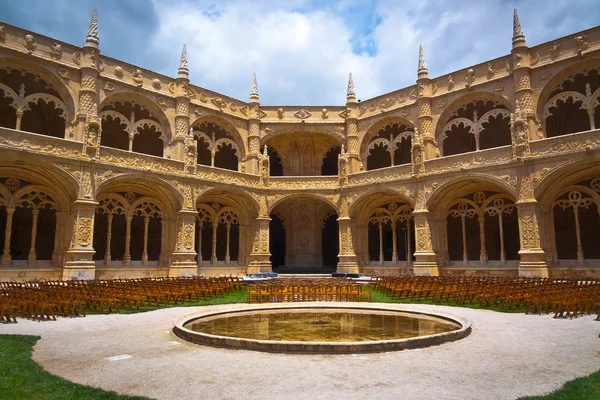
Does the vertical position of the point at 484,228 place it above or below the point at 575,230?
above

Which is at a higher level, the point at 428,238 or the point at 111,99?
the point at 111,99

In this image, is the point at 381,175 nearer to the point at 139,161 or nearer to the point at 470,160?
the point at 470,160

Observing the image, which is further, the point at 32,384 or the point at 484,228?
the point at 484,228

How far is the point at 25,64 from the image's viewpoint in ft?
66.7

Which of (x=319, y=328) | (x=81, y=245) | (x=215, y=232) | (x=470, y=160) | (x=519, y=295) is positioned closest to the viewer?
(x=319, y=328)

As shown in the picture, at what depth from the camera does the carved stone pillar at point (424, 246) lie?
76.8ft

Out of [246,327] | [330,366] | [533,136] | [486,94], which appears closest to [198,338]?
[246,327]

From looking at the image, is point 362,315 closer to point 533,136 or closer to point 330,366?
point 330,366

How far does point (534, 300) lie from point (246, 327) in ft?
26.8

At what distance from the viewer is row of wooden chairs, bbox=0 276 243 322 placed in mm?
10555

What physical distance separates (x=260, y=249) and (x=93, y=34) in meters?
15.8

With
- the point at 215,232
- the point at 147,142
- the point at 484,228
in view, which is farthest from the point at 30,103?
the point at 484,228

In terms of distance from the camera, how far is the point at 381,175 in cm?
2591

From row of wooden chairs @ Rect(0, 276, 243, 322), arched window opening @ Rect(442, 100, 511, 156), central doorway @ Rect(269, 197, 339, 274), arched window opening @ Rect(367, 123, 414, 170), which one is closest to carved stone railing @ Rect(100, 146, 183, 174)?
row of wooden chairs @ Rect(0, 276, 243, 322)
